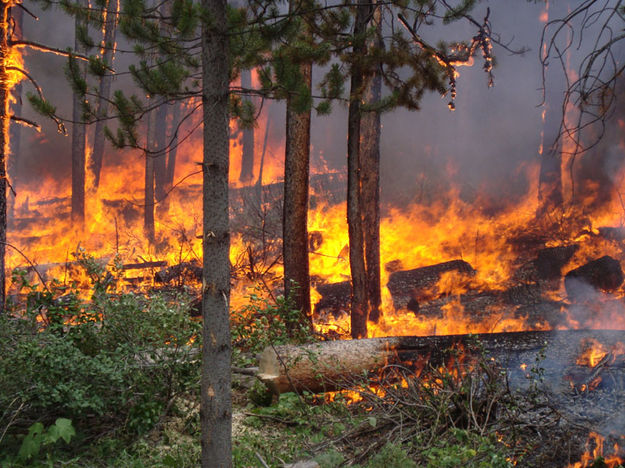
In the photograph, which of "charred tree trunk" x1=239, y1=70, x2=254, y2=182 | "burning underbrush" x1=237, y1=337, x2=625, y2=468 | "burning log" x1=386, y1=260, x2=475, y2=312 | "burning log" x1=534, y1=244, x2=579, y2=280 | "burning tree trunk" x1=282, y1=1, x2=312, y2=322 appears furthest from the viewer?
"charred tree trunk" x1=239, y1=70, x2=254, y2=182

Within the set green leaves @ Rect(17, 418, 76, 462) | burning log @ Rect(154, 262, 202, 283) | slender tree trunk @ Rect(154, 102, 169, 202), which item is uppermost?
slender tree trunk @ Rect(154, 102, 169, 202)

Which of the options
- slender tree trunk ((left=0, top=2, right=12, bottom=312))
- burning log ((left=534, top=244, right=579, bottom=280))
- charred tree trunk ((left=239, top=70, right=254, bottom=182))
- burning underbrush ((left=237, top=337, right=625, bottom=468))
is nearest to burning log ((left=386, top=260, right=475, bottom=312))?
burning log ((left=534, top=244, right=579, bottom=280))

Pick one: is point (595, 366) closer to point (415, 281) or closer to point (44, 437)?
point (44, 437)

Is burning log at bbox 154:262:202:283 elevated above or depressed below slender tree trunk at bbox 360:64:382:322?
below

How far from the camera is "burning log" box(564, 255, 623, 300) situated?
400 inches

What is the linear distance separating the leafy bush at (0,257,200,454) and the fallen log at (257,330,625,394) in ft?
3.37

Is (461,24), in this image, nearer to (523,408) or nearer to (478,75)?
(478,75)

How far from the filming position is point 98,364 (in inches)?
160

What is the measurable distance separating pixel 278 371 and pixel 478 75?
20.2 m

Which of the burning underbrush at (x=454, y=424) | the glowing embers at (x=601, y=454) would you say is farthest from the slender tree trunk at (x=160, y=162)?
the glowing embers at (x=601, y=454)

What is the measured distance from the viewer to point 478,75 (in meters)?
21.8

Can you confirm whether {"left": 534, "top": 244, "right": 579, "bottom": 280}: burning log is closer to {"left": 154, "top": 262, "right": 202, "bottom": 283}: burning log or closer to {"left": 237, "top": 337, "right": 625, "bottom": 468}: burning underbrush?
{"left": 237, "top": 337, "right": 625, "bottom": 468}: burning underbrush

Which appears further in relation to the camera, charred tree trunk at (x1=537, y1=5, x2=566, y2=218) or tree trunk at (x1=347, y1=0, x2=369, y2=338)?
charred tree trunk at (x1=537, y1=5, x2=566, y2=218)

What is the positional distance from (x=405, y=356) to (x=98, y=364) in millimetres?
3290
